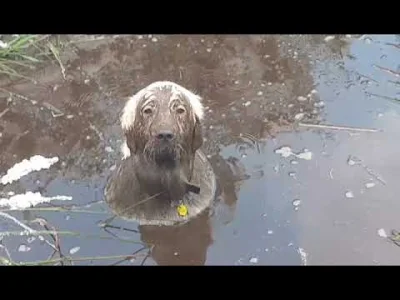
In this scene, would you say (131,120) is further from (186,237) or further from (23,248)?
(23,248)

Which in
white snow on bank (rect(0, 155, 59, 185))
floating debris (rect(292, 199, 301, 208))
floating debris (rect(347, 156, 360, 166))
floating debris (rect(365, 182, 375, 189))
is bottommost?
floating debris (rect(292, 199, 301, 208))

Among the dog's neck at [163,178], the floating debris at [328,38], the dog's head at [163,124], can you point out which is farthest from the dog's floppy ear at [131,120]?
the floating debris at [328,38]

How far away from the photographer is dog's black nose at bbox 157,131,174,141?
5.45 metres

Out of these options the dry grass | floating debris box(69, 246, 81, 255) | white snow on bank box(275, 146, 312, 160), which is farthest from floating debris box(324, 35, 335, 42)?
floating debris box(69, 246, 81, 255)

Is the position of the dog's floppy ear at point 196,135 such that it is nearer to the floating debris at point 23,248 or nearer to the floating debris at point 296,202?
the floating debris at point 296,202

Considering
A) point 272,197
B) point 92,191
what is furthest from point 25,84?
point 272,197

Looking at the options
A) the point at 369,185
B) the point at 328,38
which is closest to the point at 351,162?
the point at 369,185

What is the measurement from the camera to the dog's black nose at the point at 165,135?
17.9 feet

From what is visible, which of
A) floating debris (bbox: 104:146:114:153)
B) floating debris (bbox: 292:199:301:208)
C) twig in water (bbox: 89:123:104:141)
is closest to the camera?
floating debris (bbox: 292:199:301:208)

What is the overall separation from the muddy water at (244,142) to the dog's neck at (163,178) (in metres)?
A: 0.33

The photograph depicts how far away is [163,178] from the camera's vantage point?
602 cm

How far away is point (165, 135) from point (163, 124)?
0.11 metres

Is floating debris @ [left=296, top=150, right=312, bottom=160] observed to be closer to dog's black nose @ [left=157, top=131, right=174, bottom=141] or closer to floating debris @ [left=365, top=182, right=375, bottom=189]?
floating debris @ [left=365, top=182, right=375, bottom=189]

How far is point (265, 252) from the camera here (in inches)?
233
